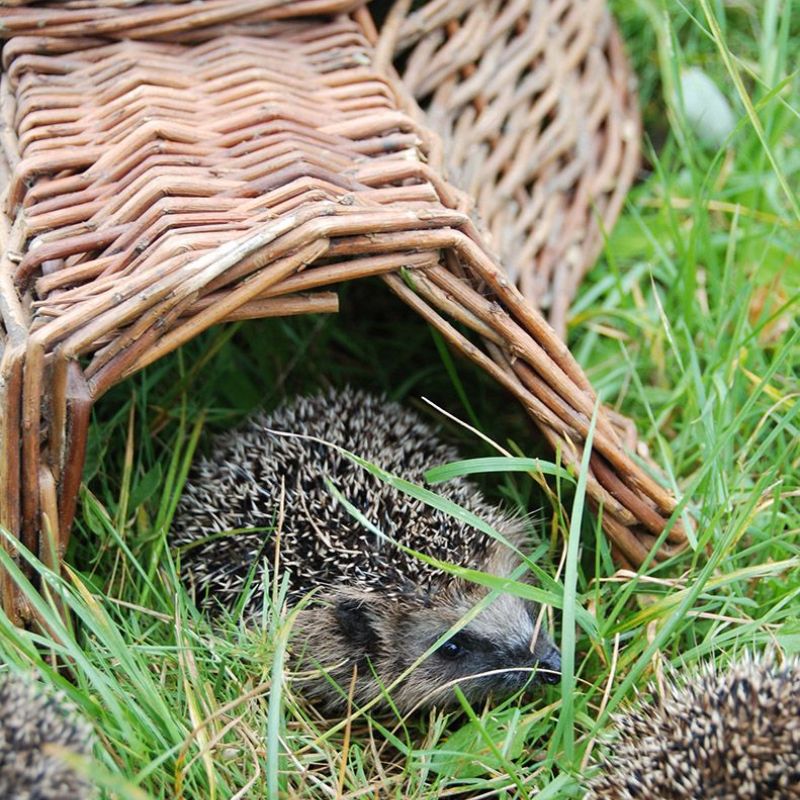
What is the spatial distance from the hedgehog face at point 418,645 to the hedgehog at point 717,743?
0.63 m

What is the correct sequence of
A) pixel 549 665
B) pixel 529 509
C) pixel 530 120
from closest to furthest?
1. pixel 549 665
2. pixel 529 509
3. pixel 530 120

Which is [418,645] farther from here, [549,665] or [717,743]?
[717,743]

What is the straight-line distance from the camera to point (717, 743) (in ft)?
8.19

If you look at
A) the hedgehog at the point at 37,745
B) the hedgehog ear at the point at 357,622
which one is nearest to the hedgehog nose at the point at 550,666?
the hedgehog ear at the point at 357,622

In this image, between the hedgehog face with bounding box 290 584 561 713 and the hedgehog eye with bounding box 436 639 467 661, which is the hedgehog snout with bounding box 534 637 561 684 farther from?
the hedgehog eye with bounding box 436 639 467 661

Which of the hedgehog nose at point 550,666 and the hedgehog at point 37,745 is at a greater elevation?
the hedgehog at point 37,745

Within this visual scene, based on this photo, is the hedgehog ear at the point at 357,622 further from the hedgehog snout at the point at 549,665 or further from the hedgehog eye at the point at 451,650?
the hedgehog snout at the point at 549,665

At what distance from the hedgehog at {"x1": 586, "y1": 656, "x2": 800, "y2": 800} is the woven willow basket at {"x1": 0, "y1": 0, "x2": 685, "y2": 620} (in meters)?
0.73

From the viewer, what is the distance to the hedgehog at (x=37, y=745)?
223cm

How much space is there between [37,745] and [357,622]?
1.26 m

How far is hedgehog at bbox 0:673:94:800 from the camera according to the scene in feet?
7.32

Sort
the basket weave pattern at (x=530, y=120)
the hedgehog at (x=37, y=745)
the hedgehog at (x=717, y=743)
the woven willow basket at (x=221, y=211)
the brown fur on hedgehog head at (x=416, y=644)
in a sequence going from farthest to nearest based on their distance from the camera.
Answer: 1. the basket weave pattern at (x=530, y=120)
2. the brown fur on hedgehog head at (x=416, y=644)
3. the woven willow basket at (x=221, y=211)
4. the hedgehog at (x=717, y=743)
5. the hedgehog at (x=37, y=745)

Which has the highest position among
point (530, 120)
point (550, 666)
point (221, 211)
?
point (221, 211)

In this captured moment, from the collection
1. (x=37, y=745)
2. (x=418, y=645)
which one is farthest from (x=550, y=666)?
(x=37, y=745)
